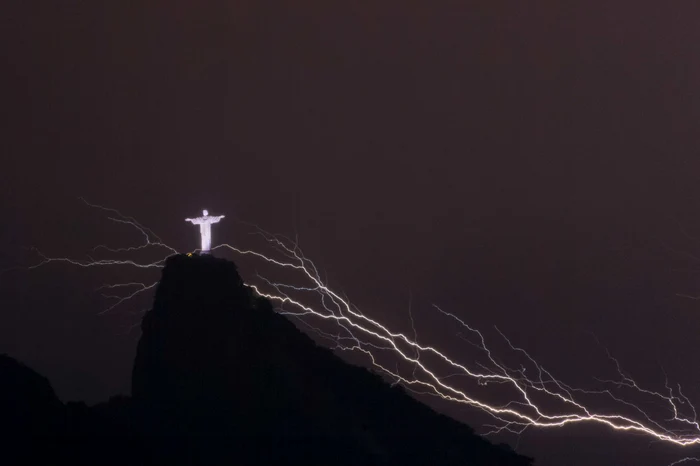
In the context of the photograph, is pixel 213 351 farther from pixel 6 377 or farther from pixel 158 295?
pixel 6 377

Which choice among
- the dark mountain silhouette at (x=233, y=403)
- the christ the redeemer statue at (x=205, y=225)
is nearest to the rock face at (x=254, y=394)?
the dark mountain silhouette at (x=233, y=403)

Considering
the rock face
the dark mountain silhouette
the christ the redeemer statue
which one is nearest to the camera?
the dark mountain silhouette

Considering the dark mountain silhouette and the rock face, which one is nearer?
the dark mountain silhouette

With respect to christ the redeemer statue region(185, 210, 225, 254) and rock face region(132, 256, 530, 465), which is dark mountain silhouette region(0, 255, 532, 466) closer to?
rock face region(132, 256, 530, 465)

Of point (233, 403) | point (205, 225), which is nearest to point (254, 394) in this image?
point (233, 403)

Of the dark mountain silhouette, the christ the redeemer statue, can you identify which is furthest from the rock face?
the christ the redeemer statue

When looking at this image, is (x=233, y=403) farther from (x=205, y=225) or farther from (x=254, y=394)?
(x=205, y=225)

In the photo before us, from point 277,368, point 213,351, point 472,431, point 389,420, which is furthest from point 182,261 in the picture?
point 472,431
